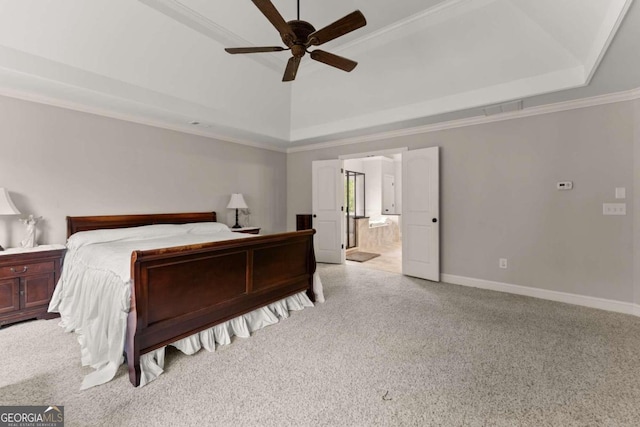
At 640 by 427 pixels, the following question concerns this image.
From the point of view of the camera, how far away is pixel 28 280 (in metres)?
2.88

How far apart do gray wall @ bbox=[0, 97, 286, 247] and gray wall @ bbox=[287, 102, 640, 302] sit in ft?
11.5

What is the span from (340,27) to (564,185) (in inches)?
130

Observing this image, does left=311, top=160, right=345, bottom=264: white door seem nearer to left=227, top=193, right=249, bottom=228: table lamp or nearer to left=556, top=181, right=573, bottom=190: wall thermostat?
left=227, top=193, right=249, bottom=228: table lamp

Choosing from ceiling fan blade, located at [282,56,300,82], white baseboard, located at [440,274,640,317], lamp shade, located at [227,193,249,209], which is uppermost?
ceiling fan blade, located at [282,56,300,82]

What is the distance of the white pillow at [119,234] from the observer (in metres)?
3.15

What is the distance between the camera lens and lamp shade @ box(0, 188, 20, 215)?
9.31 ft

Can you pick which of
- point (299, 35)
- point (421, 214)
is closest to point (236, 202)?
point (421, 214)

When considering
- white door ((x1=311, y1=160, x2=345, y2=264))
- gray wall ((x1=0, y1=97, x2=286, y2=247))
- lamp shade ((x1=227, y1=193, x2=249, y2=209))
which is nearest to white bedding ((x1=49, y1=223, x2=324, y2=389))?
gray wall ((x1=0, y1=97, x2=286, y2=247))

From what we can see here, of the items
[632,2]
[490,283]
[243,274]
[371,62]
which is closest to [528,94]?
[632,2]

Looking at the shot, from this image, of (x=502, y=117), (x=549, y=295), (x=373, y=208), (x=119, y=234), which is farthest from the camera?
(x=373, y=208)

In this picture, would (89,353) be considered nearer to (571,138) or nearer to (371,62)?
(371,62)

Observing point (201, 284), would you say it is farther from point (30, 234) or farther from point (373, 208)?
point (373, 208)

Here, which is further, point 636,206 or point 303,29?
point 636,206

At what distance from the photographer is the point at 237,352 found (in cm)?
235
